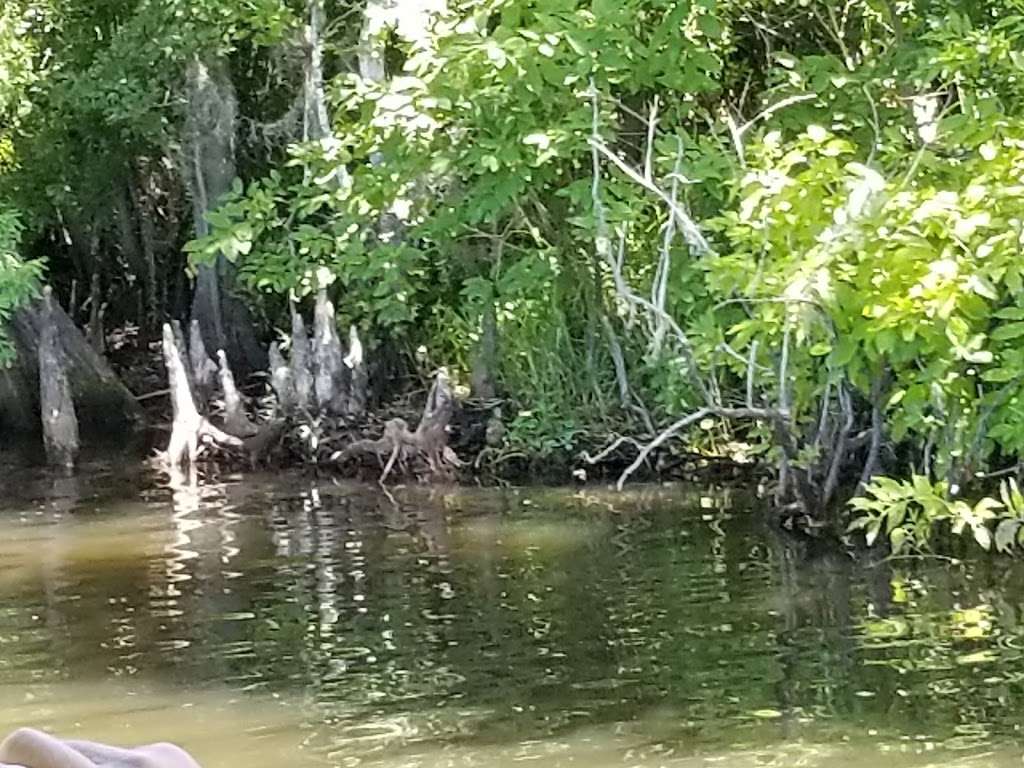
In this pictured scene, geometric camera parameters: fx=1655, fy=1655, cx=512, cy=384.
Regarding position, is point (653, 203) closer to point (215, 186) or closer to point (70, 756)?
point (215, 186)

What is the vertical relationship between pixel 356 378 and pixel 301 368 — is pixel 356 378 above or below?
below

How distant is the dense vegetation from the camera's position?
7.45 meters

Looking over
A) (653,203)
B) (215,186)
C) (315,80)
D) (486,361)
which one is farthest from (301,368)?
(653,203)

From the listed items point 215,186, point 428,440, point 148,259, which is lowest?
point 428,440

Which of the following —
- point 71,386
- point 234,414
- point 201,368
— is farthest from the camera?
point 71,386

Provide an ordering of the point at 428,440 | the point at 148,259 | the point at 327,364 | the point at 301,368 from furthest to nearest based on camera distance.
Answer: the point at 148,259
the point at 301,368
the point at 327,364
the point at 428,440

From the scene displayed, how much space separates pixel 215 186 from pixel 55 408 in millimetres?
2801

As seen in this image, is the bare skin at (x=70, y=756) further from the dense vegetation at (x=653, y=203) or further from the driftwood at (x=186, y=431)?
the driftwood at (x=186, y=431)

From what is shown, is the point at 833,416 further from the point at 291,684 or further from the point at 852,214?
the point at 291,684

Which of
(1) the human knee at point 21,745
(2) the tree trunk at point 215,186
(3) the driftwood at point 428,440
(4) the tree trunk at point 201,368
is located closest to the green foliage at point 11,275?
(4) the tree trunk at point 201,368

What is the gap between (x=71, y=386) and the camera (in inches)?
669

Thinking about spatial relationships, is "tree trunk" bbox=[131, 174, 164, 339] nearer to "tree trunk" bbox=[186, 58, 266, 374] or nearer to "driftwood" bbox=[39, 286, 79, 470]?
"tree trunk" bbox=[186, 58, 266, 374]

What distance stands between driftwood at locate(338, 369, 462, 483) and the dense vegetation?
0.54m

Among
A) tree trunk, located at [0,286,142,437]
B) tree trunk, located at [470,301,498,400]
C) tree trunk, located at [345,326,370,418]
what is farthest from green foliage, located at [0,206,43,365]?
tree trunk, located at [470,301,498,400]
